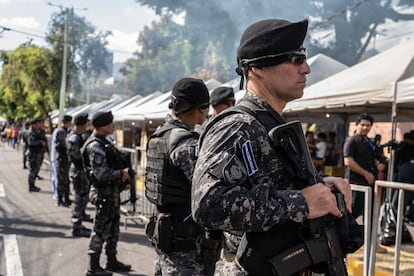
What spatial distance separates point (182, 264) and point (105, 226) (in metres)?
Answer: 2.31

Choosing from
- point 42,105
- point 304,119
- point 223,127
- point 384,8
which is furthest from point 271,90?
point 42,105

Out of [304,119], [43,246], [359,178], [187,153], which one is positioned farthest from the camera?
[304,119]

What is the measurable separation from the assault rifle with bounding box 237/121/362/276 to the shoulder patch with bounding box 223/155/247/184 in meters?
0.14

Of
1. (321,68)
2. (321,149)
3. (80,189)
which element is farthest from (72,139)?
(321,68)

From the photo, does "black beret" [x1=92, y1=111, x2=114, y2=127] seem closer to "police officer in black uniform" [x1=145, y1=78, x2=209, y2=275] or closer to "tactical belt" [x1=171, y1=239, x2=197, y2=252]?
"police officer in black uniform" [x1=145, y1=78, x2=209, y2=275]

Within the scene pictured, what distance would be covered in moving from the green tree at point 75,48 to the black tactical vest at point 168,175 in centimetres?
1996

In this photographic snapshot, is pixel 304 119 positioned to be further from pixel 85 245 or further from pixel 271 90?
pixel 271 90

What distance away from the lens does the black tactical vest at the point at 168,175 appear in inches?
104

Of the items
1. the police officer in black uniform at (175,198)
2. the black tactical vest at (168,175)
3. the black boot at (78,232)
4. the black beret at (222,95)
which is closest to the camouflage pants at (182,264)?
the police officer in black uniform at (175,198)

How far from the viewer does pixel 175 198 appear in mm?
2654

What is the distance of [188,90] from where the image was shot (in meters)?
2.84

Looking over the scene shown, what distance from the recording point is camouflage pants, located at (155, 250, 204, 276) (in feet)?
8.74

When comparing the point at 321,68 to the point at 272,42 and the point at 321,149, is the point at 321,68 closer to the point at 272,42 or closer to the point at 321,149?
the point at 321,149

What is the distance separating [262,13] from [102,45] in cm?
3711
